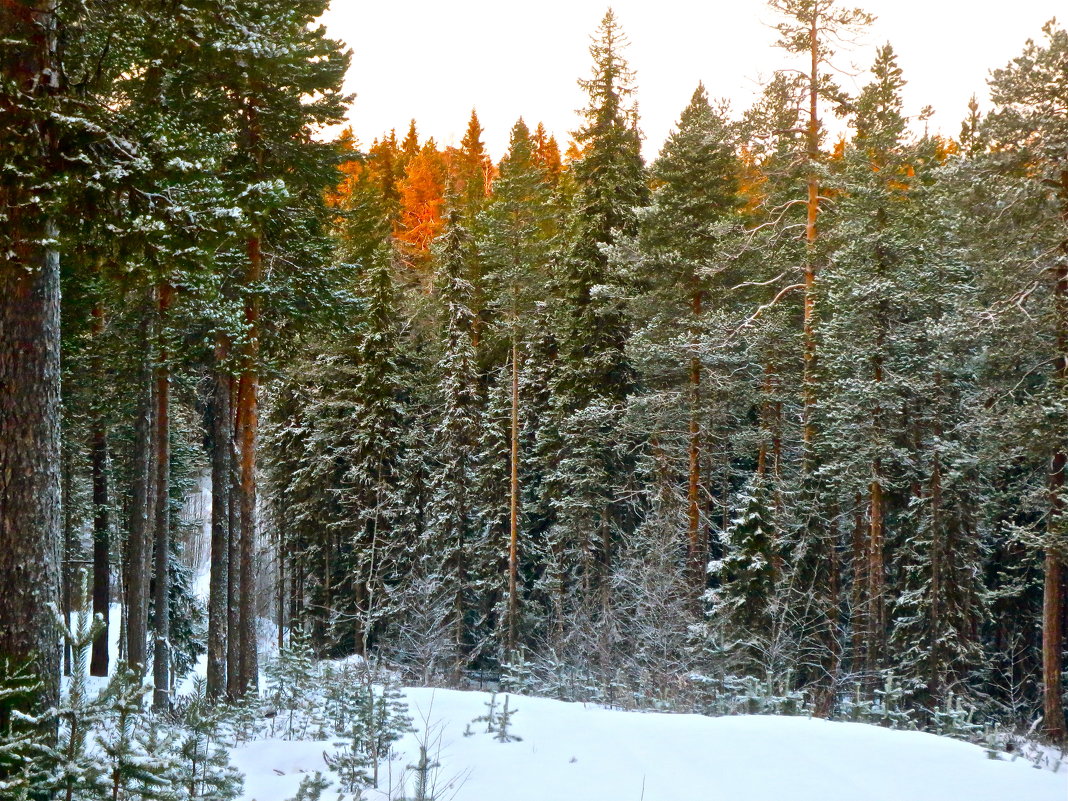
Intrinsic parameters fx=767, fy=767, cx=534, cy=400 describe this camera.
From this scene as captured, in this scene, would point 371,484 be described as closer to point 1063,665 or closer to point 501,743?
point 501,743

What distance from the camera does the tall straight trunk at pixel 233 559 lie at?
13117 millimetres

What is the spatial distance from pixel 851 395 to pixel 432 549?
1482cm

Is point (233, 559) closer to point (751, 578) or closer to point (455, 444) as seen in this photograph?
point (751, 578)

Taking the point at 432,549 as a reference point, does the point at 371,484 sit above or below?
above

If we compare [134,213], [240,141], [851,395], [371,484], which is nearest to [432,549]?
[371,484]

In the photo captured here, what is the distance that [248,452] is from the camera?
1322 cm

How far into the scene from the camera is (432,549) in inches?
1045

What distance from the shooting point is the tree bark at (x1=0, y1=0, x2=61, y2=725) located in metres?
5.32

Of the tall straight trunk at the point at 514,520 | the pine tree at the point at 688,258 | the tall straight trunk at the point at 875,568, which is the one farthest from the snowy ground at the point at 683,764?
the tall straight trunk at the point at 514,520

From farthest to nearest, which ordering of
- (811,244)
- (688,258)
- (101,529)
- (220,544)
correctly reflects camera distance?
(688,258)
(811,244)
(101,529)
(220,544)

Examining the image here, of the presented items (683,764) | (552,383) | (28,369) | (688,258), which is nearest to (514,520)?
(552,383)

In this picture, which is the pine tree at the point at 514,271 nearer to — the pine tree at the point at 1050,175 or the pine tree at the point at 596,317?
the pine tree at the point at 596,317

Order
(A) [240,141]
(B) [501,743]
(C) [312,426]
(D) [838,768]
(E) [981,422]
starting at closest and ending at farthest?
(D) [838,768], (B) [501,743], (A) [240,141], (E) [981,422], (C) [312,426]

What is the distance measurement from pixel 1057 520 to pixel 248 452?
14854 mm
